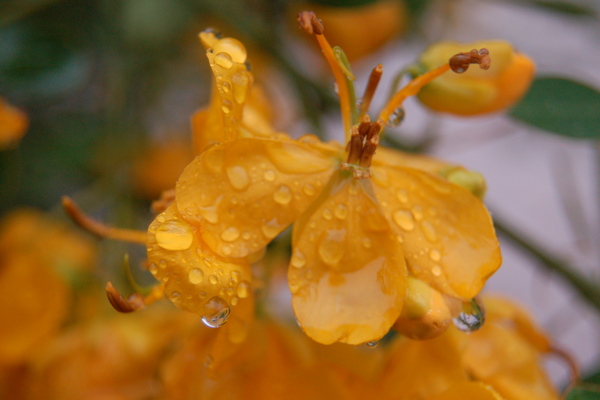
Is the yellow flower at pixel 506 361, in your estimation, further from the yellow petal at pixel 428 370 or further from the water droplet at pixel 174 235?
the water droplet at pixel 174 235

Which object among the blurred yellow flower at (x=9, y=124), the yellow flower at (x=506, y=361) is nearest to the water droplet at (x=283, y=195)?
the yellow flower at (x=506, y=361)

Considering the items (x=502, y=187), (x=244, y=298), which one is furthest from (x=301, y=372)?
(x=502, y=187)

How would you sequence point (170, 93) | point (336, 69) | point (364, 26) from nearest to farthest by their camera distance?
point (336, 69) < point (364, 26) < point (170, 93)

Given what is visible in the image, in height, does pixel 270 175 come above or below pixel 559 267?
above

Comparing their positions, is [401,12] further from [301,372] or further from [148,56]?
[301,372]

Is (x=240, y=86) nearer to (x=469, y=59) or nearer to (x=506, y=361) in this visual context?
(x=469, y=59)

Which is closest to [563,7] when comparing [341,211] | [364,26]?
[364,26]

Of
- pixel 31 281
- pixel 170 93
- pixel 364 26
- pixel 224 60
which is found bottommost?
pixel 170 93
